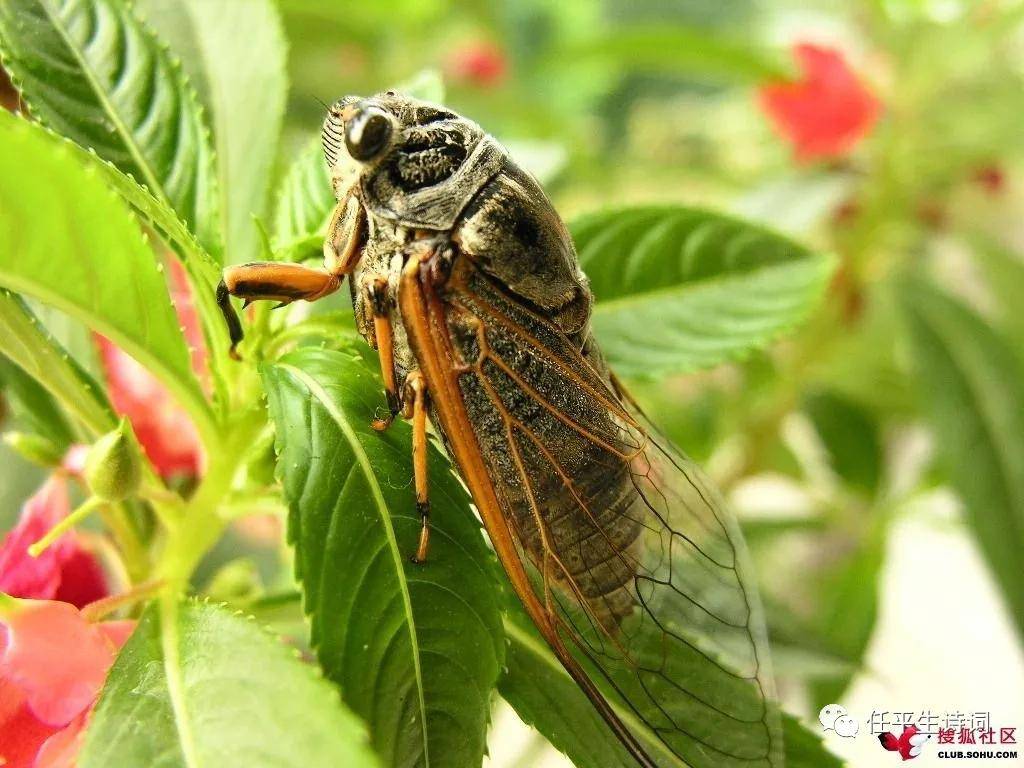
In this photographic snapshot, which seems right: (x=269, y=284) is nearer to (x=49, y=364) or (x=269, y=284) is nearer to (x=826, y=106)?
(x=49, y=364)

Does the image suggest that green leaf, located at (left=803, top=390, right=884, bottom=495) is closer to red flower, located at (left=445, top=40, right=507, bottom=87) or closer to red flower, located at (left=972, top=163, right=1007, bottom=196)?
red flower, located at (left=972, top=163, right=1007, bottom=196)

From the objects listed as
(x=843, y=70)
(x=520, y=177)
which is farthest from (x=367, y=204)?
(x=843, y=70)

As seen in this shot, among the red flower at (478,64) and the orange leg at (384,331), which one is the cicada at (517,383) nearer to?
the orange leg at (384,331)

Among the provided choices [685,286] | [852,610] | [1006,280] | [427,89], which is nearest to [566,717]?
[685,286]

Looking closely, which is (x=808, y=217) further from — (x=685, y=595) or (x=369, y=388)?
(x=369, y=388)

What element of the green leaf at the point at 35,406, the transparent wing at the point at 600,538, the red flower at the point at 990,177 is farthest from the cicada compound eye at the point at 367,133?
the red flower at the point at 990,177

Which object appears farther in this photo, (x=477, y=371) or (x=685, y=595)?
(x=685, y=595)
